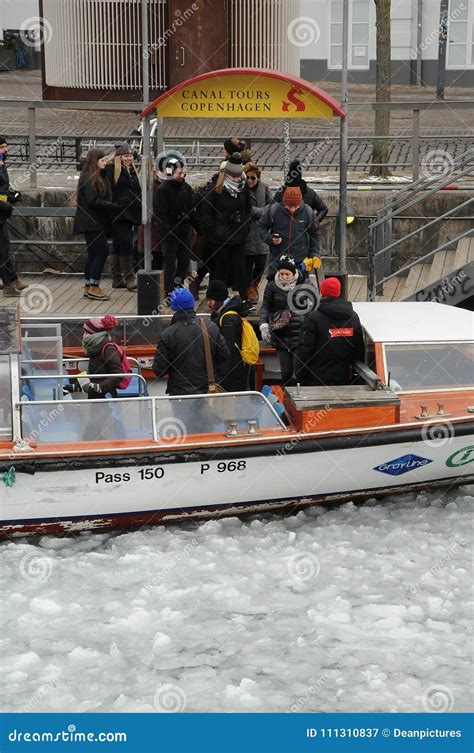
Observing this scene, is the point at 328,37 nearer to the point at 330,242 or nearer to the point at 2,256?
the point at 330,242

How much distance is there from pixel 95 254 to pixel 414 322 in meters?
4.59

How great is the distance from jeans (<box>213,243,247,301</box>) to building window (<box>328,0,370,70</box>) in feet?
61.1

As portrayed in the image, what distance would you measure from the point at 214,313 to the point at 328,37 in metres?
21.5

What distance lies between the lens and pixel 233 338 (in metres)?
10.9

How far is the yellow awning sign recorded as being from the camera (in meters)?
12.6

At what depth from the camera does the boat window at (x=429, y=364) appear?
10.8m

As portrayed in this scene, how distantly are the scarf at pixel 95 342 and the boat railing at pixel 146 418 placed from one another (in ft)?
2.19

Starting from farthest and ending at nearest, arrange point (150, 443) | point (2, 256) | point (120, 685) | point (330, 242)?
point (330, 242)
point (2, 256)
point (150, 443)
point (120, 685)

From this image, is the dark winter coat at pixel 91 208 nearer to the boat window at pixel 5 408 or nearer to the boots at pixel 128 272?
the boots at pixel 128 272

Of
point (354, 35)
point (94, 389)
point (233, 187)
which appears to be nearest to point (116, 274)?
point (233, 187)

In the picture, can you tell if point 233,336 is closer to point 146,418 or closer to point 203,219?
point 146,418

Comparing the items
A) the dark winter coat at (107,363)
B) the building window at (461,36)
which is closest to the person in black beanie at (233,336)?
the dark winter coat at (107,363)

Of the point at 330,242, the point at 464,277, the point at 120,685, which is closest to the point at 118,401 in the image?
the point at 120,685

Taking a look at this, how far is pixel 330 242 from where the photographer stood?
635 inches
